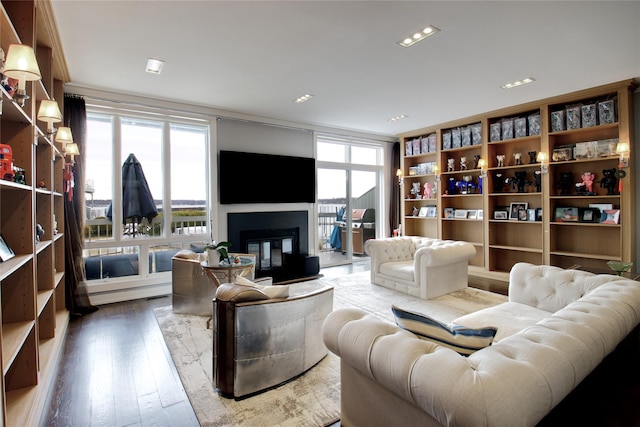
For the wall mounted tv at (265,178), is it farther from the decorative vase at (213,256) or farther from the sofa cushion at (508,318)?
the sofa cushion at (508,318)

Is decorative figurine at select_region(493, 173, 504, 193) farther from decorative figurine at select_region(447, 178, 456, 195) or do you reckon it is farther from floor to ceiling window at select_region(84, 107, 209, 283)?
floor to ceiling window at select_region(84, 107, 209, 283)

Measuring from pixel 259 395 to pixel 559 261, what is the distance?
196 inches

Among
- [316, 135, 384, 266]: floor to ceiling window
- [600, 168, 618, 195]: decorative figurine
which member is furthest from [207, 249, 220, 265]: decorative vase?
[600, 168, 618, 195]: decorative figurine

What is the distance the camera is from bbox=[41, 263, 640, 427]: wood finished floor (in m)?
1.34

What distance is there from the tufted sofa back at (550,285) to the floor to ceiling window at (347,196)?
4030 mm

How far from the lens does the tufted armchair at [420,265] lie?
4.25 meters

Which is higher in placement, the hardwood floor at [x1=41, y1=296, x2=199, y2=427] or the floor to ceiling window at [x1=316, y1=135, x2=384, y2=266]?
the floor to ceiling window at [x1=316, y1=135, x2=384, y2=266]

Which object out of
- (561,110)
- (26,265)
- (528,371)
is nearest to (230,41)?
(26,265)

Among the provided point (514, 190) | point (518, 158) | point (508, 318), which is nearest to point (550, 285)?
point (508, 318)

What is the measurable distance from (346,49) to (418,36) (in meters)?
0.66

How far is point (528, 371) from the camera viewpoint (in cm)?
103

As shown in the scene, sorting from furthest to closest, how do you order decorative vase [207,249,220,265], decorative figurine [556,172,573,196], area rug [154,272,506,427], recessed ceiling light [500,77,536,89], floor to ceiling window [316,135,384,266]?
floor to ceiling window [316,135,384,266] < decorative figurine [556,172,573,196] < recessed ceiling light [500,77,536,89] < decorative vase [207,249,220,265] < area rug [154,272,506,427]

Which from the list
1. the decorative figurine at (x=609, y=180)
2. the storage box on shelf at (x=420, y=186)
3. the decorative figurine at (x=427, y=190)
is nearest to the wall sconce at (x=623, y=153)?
the decorative figurine at (x=609, y=180)

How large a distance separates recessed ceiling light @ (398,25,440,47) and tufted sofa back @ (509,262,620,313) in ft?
7.25
